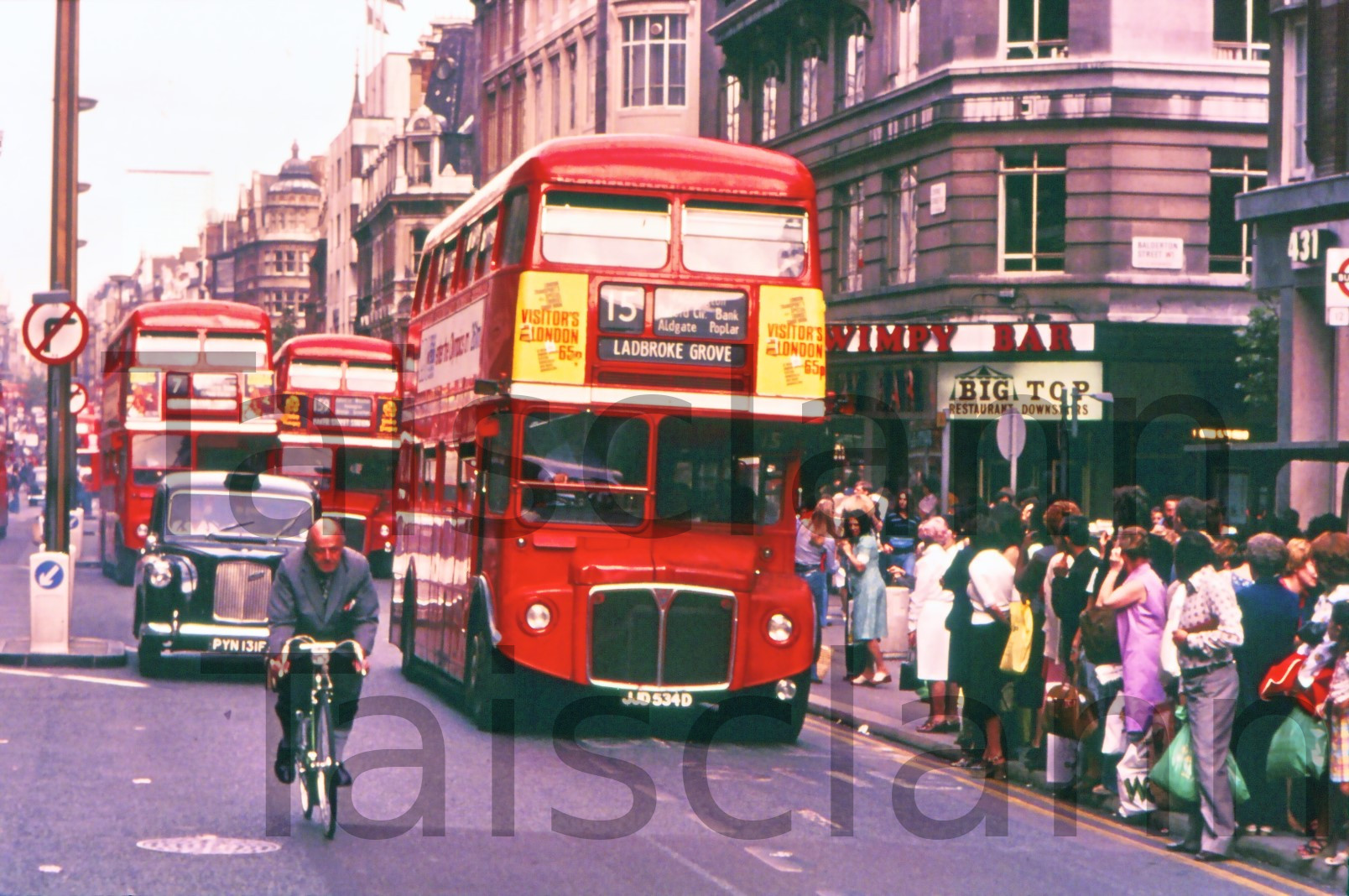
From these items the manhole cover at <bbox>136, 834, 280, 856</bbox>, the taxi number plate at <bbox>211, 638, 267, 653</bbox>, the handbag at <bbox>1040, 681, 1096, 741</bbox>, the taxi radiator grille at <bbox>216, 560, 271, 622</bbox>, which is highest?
the taxi radiator grille at <bbox>216, 560, 271, 622</bbox>

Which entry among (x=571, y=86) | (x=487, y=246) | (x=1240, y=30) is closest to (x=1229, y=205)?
(x=1240, y=30)

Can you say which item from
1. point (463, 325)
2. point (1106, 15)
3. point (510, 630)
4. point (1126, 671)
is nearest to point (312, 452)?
point (1106, 15)

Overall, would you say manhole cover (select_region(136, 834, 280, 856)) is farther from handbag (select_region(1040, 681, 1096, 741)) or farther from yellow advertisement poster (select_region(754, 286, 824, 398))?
yellow advertisement poster (select_region(754, 286, 824, 398))

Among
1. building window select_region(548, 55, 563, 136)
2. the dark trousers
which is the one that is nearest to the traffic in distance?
the dark trousers

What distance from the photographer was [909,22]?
116 ft

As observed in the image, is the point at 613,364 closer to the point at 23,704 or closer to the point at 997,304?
the point at 23,704

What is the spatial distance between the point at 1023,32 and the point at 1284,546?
23.0 meters

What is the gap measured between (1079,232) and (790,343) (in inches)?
727

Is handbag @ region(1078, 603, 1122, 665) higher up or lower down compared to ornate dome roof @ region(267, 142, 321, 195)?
lower down

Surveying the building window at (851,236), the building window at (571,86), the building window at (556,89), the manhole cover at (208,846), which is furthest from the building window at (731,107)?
the manhole cover at (208,846)

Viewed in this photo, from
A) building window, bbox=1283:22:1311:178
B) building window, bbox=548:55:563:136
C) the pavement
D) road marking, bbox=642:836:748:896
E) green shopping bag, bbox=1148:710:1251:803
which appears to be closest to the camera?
road marking, bbox=642:836:748:896

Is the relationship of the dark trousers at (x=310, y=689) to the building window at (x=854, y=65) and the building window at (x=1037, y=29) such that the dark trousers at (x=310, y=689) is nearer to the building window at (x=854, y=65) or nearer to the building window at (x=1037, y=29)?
Answer: the building window at (x=1037, y=29)

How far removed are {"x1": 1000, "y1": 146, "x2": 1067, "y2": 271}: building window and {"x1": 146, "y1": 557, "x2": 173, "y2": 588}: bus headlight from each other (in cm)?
1823

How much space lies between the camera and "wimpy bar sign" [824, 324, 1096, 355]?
32438mm
